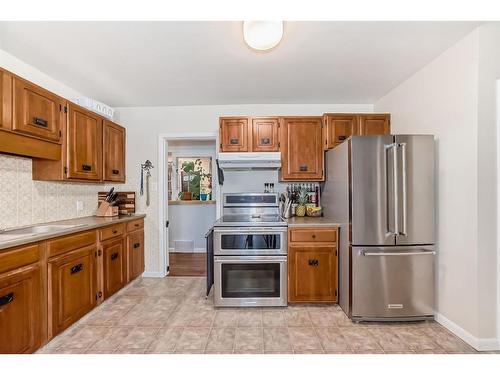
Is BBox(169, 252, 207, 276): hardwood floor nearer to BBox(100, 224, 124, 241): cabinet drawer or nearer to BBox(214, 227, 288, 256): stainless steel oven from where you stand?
BBox(100, 224, 124, 241): cabinet drawer

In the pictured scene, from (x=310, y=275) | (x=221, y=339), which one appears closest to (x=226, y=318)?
(x=221, y=339)

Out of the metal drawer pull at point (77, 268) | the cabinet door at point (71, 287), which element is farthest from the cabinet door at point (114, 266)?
the metal drawer pull at point (77, 268)

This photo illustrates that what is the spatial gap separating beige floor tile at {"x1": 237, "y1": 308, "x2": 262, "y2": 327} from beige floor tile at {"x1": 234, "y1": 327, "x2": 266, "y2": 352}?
0.07m

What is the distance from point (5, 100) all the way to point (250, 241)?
7.45ft

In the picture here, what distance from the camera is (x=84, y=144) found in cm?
280

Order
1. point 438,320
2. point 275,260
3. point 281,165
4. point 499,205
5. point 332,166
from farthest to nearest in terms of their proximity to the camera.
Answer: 1. point 281,165
2. point 332,166
3. point 275,260
4. point 438,320
5. point 499,205

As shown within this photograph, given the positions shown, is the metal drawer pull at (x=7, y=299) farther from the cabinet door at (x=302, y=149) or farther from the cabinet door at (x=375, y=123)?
the cabinet door at (x=375, y=123)

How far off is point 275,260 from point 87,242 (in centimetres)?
179

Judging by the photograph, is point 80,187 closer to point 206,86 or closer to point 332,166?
point 206,86

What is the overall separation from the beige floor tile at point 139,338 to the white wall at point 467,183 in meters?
2.49

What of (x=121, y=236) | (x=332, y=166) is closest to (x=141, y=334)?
(x=121, y=236)

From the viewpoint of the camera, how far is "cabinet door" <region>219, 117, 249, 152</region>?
3.26 meters

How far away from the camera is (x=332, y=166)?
118 inches
